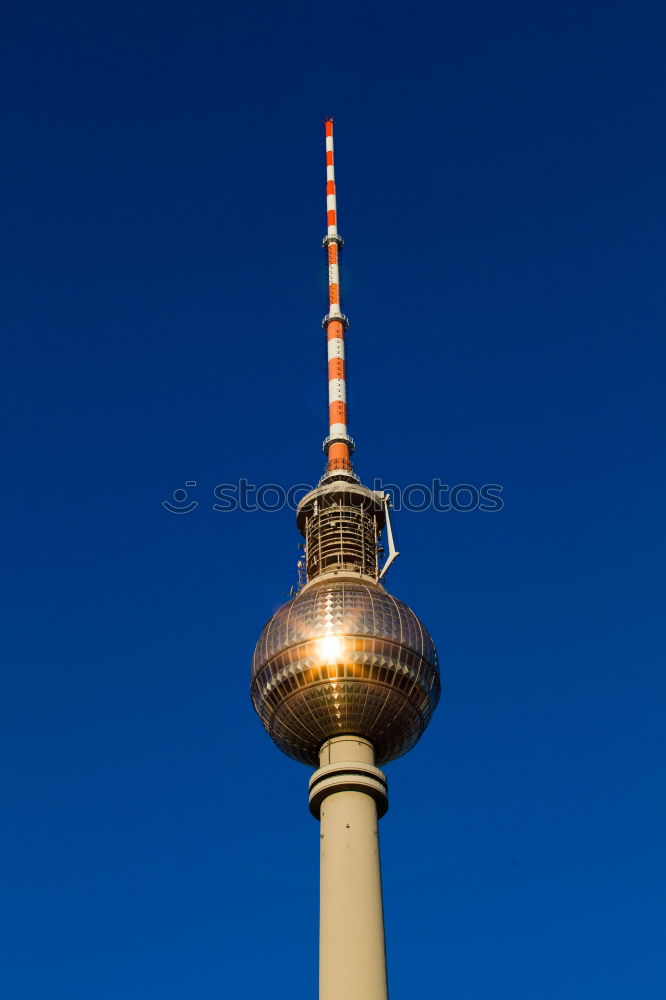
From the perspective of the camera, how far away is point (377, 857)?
59156 millimetres

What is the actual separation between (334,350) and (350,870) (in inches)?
1661

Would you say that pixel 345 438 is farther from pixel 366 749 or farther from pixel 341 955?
pixel 341 955

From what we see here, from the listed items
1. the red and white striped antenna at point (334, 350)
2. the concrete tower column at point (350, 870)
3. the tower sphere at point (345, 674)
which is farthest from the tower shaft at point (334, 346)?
the concrete tower column at point (350, 870)

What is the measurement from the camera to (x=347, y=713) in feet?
209

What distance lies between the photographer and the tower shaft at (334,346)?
81.2 m

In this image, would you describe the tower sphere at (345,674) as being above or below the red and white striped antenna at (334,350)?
below

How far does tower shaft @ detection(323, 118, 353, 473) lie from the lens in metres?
81.2

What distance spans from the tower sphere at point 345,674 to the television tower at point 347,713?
59mm

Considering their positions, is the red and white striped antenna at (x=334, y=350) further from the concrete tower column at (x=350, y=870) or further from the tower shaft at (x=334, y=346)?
the concrete tower column at (x=350, y=870)

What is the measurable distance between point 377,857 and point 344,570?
773 inches

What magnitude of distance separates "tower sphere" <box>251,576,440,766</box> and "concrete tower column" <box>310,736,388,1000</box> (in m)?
1.66

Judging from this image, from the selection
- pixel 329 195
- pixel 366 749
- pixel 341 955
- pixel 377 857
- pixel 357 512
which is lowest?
pixel 341 955

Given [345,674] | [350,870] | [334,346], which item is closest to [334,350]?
[334,346]

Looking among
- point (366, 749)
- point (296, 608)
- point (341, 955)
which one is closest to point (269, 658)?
point (296, 608)
